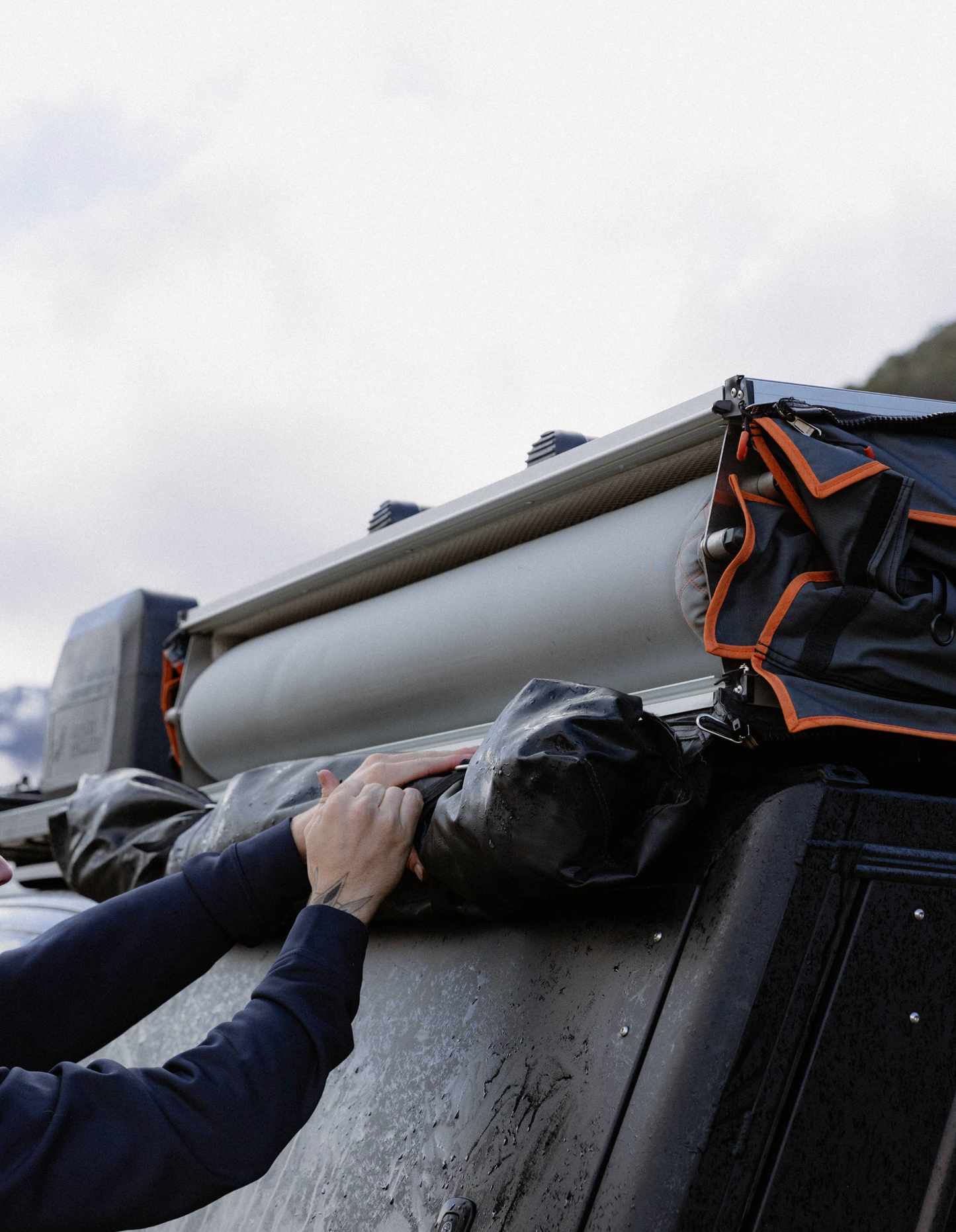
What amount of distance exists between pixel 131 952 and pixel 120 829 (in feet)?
2.33

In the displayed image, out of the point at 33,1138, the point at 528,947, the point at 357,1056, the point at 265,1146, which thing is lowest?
the point at 357,1056

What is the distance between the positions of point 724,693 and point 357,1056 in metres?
0.64

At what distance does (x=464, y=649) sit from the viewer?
1.78 m

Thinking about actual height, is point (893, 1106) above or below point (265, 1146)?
below

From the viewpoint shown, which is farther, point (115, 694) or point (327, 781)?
point (115, 694)

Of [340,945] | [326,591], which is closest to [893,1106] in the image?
[340,945]

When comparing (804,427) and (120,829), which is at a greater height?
(804,427)

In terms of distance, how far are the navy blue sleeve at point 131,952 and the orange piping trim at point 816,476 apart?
2.09ft

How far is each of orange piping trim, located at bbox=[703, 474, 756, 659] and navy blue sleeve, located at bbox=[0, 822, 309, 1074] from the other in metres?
0.49

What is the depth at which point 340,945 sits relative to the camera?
1053mm

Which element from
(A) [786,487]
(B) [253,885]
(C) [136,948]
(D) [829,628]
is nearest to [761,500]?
(A) [786,487]

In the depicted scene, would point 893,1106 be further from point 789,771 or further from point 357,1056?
point 357,1056

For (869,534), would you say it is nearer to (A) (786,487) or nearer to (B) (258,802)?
(A) (786,487)

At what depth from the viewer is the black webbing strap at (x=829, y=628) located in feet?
3.49
